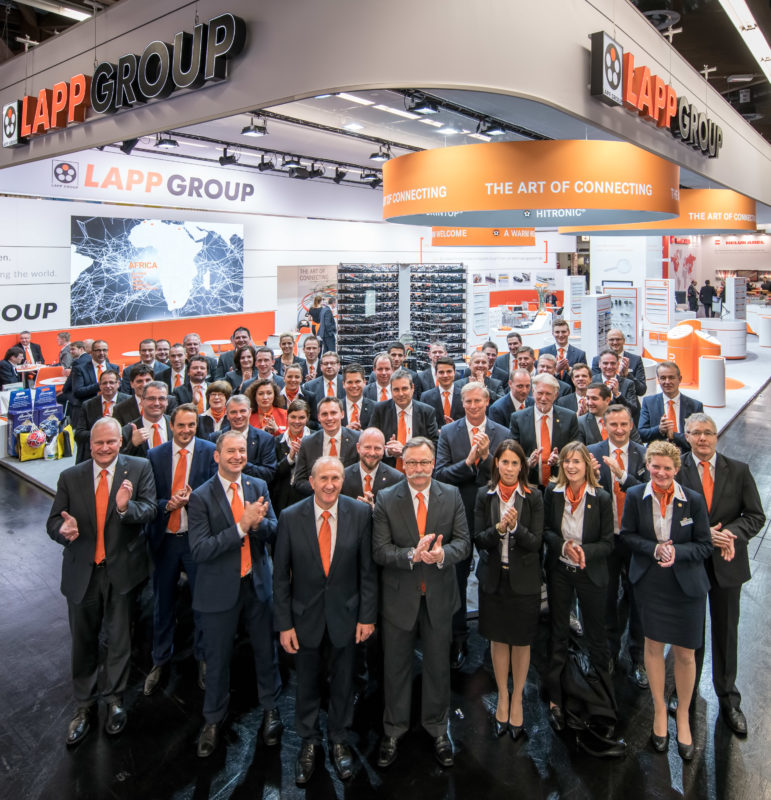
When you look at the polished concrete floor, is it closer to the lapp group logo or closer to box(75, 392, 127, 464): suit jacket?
box(75, 392, 127, 464): suit jacket

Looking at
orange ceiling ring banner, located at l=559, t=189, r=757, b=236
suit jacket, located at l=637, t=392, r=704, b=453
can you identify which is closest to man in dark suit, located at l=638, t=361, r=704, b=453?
suit jacket, located at l=637, t=392, r=704, b=453

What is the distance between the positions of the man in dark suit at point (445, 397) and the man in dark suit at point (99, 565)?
8.72 feet

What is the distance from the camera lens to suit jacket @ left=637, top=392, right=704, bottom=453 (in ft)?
16.2

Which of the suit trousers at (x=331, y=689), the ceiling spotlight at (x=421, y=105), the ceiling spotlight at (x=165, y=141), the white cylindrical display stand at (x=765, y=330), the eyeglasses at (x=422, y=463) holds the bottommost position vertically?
the suit trousers at (x=331, y=689)

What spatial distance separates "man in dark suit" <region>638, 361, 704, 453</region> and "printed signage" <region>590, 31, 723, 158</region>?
6.79 ft

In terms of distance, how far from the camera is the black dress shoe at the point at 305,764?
3.06m

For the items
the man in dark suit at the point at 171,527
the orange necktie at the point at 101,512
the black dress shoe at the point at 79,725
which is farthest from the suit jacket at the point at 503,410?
the black dress shoe at the point at 79,725

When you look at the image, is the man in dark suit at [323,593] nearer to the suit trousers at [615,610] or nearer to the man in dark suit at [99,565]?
the man in dark suit at [99,565]

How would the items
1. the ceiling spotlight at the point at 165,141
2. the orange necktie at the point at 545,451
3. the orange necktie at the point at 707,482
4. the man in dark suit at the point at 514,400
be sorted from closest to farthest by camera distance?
1. the orange necktie at the point at 707,482
2. the orange necktie at the point at 545,451
3. the man in dark suit at the point at 514,400
4. the ceiling spotlight at the point at 165,141

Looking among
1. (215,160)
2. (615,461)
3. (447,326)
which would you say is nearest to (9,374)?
(215,160)

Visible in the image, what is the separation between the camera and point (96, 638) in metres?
3.50

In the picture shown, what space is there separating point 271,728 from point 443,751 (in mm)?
911

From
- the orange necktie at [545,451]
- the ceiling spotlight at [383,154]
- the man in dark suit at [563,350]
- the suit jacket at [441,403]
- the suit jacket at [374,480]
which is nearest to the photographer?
the suit jacket at [374,480]

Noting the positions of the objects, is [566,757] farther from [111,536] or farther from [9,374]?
[9,374]
